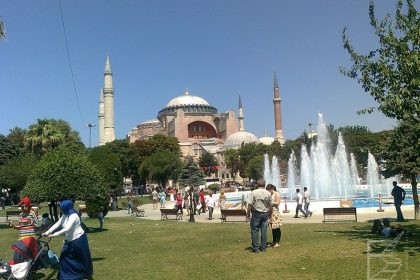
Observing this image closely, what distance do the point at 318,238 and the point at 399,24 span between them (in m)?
5.43

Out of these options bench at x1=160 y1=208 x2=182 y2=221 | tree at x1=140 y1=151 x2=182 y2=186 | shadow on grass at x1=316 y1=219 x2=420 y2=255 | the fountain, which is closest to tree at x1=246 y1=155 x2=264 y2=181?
tree at x1=140 y1=151 x2=182 y2=186

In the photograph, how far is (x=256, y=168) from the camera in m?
60.8

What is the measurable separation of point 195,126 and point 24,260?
101607 mm

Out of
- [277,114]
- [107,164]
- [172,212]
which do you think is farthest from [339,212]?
[277,114]

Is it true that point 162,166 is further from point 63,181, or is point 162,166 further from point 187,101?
point 187,101

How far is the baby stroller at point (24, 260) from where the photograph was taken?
21.8ft

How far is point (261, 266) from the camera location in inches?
304

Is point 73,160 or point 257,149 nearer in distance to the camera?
point 73,160

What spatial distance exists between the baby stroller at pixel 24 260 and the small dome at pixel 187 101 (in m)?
105

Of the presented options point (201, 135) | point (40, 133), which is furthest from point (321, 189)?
point (201, 135)

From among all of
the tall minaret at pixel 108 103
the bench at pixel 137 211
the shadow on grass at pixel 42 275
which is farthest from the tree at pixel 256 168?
the shadow on grass at pixel 42 275

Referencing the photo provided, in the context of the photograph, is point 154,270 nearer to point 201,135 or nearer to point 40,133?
point 40,133

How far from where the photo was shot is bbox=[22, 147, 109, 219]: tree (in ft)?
46.3

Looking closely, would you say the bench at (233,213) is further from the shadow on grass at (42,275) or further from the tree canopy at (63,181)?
the shadow on grass at (42,275)
